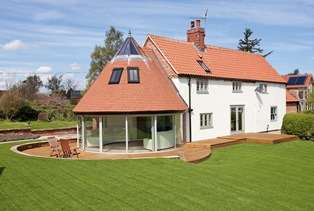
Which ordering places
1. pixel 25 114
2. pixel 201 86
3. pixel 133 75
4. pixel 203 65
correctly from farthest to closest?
pixel 25 114, pixel 203 65, pixel 201 86, pixel 133 75

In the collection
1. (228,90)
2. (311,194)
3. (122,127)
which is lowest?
(311,194)

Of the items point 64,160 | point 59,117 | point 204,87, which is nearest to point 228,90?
point 204,87

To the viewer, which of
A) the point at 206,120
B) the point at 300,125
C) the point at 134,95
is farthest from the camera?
the point at 300,125

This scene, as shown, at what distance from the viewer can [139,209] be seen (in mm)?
10195

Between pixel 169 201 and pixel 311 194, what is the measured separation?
485cm

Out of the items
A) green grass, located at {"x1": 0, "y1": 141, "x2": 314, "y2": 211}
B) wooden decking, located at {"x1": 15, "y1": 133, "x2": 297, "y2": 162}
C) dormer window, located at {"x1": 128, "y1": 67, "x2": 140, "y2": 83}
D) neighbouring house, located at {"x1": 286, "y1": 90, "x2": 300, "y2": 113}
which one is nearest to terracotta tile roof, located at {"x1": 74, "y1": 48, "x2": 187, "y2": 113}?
dormer window, located at {"x1": 128, "y1": 67, "x2": 140, "y2": 83}

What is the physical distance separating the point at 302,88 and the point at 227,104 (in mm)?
21483

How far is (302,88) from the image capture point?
1774 inches

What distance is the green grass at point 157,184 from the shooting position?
1070 cm

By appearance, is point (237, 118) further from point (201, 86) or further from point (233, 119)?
point (201, 86)

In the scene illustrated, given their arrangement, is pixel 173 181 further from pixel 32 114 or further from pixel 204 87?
pixel 32 114

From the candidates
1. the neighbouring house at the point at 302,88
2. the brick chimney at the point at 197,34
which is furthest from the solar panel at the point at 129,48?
the neighbouring house at the point at 302,88

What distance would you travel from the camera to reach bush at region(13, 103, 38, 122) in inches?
1620

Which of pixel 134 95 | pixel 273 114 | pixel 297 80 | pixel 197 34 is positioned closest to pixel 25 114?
pixel 197 34
